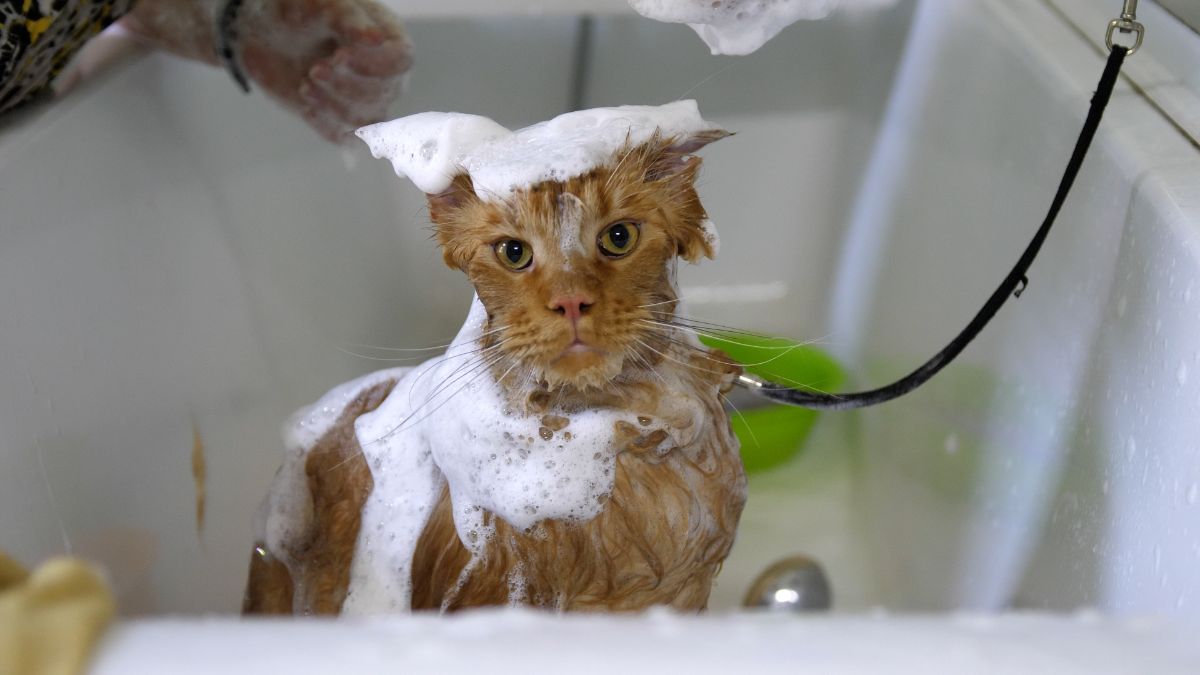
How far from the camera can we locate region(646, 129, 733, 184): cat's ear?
0.56 meters

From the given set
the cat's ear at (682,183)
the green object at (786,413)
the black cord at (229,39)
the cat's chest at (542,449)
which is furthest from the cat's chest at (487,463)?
the black cord at (229,39)

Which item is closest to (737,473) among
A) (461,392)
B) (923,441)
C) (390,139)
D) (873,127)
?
(461,392)

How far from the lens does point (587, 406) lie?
1.89 feet

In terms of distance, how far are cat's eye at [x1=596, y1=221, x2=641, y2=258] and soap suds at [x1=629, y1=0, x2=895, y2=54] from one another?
0.73 feet

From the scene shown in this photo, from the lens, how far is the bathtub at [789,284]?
2.27ft

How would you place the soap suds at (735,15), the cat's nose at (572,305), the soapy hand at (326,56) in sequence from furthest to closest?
the soapy hand at (326,56), the soap suds at (735,15), the cat's nose at (572,305)

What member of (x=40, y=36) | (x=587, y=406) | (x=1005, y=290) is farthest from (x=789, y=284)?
(x=40, y=36)

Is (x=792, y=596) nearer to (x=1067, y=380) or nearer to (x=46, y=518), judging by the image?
(x=1067, y=380)

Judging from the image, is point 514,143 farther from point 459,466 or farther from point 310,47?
point 310,47

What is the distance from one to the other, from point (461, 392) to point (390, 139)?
0.57 ft

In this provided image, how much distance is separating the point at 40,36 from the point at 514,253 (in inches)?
21.1

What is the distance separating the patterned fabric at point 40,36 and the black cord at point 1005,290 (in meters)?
0.67

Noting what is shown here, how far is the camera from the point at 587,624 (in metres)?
0.38

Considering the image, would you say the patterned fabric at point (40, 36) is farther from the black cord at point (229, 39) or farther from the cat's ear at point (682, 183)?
the cat's ear at point (682, 183)
